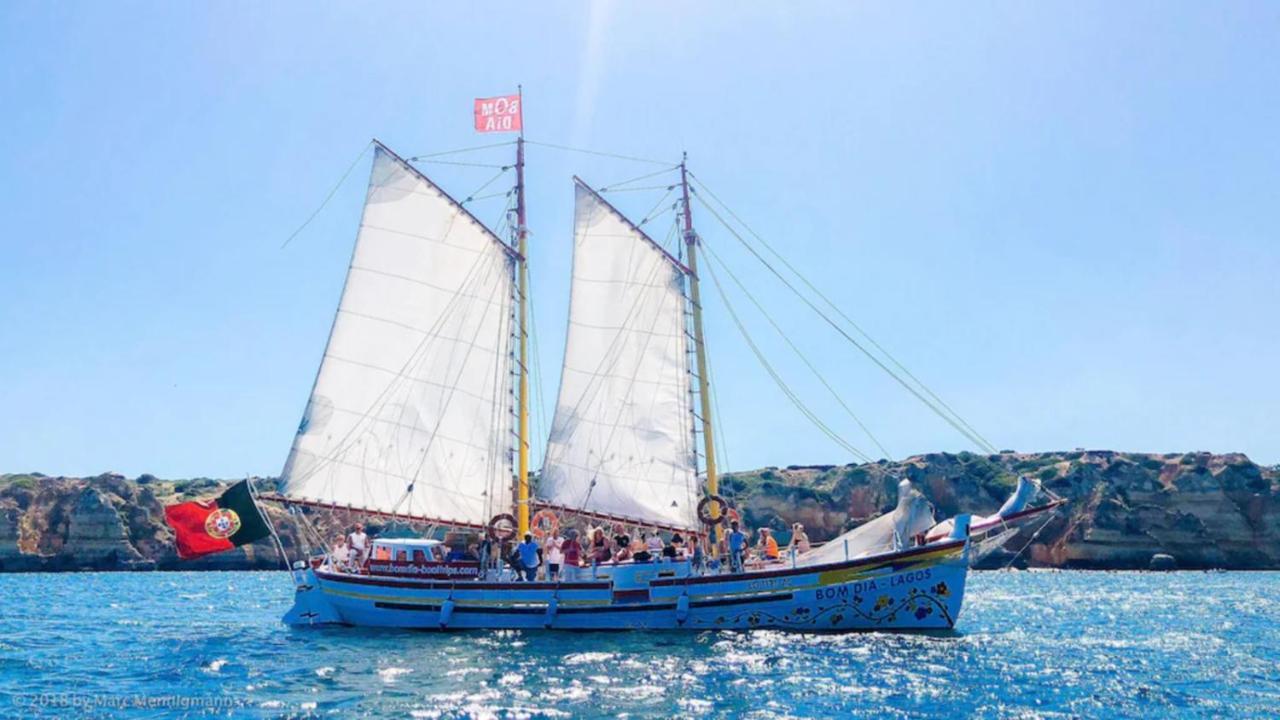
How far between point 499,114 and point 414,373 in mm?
13741

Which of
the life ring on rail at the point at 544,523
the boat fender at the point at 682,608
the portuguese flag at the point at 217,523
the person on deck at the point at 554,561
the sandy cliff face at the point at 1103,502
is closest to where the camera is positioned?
the boat fender at the point at 682,608

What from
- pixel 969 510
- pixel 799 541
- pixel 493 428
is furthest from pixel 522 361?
pixel 969 510

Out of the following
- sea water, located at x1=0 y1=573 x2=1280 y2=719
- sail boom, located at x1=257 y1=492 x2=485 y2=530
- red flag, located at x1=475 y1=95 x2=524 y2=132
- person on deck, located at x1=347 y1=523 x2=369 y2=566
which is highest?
red flag, located at x1=475 y1=95 x2=524 y2=132

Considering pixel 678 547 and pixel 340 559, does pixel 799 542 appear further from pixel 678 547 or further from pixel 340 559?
pixel 340 559

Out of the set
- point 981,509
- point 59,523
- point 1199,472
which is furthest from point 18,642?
point 1199,472

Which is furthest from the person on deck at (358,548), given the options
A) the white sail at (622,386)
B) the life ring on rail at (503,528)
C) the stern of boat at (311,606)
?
the white sail at (622,386)

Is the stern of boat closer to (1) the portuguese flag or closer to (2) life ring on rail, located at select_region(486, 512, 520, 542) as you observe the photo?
(1) the portuguese flag

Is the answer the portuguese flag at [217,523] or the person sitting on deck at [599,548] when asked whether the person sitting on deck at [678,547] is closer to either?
the person sitting on deck at [599,548]

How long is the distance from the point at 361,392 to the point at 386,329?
2929mm

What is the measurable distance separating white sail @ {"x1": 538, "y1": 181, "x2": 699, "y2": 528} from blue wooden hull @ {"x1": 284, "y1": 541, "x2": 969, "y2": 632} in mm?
5244

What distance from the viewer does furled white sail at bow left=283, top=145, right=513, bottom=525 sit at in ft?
122

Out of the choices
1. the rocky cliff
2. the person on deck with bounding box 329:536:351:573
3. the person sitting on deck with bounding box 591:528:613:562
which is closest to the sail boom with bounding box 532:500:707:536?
the person sitting on deck with bounding box 591:528:613:562

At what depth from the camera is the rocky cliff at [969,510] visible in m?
98.0

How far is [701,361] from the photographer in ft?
130
